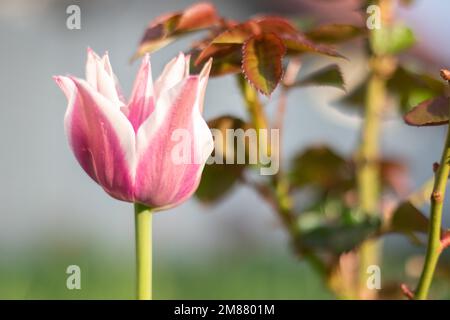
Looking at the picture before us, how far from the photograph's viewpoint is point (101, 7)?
9.23 ft

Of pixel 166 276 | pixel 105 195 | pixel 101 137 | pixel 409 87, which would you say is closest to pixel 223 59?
pixel 101 137

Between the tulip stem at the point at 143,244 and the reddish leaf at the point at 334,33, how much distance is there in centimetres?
21

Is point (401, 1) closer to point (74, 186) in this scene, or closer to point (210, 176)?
point (210, 176)

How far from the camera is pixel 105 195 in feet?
7.41

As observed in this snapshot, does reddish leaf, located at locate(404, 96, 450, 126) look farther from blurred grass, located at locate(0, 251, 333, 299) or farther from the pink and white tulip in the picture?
blurred grass, located at locate(0, 251, 333, 299)

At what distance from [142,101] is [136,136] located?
0.07ft

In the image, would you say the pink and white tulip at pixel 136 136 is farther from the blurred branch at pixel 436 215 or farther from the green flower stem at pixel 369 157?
the green flower stem at pixel 369 157

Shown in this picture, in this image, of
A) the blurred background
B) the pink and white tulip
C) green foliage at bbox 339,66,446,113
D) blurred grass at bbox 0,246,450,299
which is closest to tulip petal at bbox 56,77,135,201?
the pink and white tulip

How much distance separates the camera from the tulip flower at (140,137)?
13.3 inches

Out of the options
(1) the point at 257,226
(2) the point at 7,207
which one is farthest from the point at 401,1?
(2) the point at 7,207

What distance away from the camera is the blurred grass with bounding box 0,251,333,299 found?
57.2 inches

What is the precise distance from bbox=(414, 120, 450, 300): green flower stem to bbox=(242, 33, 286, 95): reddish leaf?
94 mm

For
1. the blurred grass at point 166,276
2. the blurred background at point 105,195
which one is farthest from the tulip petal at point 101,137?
the blurred background at point 105,195

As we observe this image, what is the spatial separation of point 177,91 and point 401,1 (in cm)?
40
